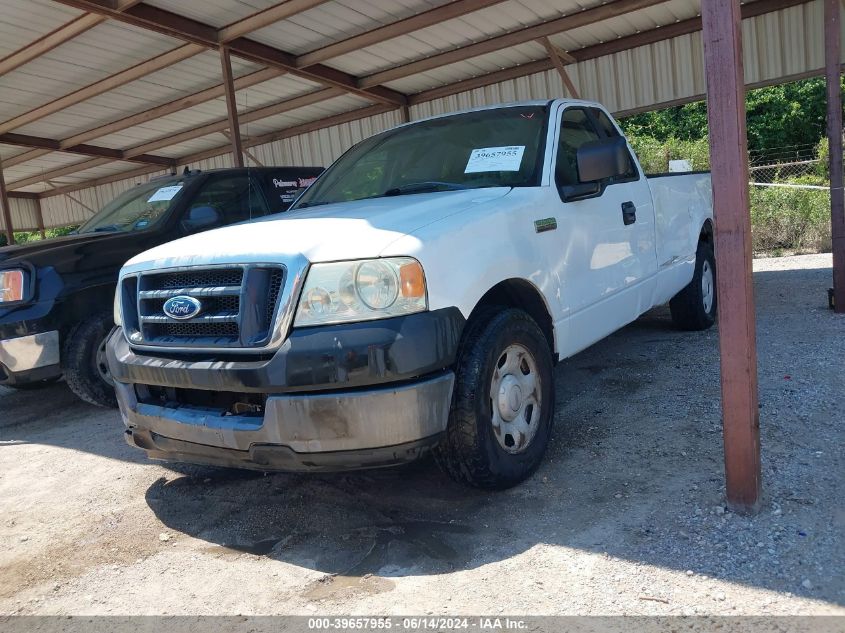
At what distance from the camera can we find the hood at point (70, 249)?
4945mm

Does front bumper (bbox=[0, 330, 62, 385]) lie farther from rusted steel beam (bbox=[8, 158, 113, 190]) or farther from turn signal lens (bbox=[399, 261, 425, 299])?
rusted steel beam (bbox=[8, 158, 113, 190])

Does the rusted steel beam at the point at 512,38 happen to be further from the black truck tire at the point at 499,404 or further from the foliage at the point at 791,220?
the black truck tire at the point at 499,404

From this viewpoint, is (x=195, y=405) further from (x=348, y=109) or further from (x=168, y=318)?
(x=348, y=109)

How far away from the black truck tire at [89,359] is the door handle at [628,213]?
12.2ft

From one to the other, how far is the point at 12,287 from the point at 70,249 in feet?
1.62

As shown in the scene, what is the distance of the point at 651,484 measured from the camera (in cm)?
314

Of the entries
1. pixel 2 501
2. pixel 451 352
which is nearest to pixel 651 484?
pixel 451 352

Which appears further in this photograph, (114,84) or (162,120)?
(162,120)

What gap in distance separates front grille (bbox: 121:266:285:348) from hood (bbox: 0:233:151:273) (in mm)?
2105

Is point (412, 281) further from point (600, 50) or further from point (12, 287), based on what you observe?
point (600, 50)

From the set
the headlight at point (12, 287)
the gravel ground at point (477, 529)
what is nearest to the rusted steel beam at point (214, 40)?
the headlight at point (12, 287)

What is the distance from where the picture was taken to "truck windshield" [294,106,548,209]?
3.79 metres

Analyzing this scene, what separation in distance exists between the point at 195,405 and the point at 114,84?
902 cm

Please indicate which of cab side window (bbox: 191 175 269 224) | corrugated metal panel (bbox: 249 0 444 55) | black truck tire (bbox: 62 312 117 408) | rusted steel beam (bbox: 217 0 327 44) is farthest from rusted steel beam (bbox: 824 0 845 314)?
black truck tire (bbox: 62 312 117 408)
